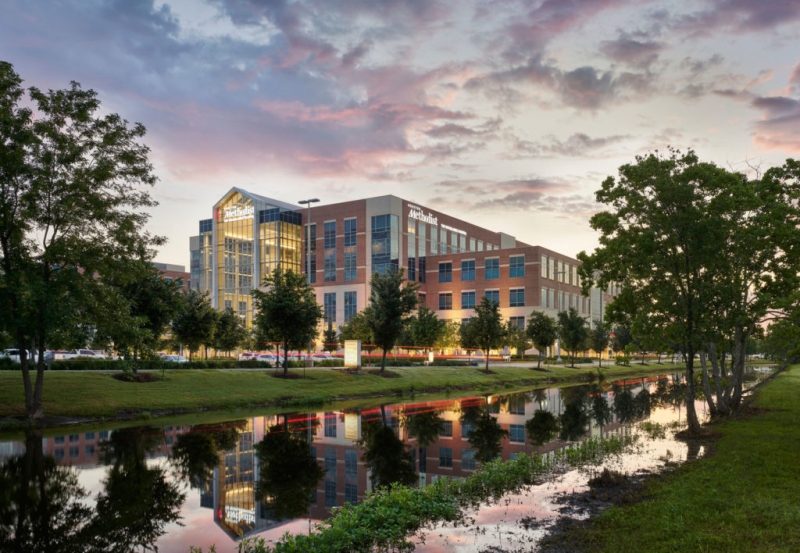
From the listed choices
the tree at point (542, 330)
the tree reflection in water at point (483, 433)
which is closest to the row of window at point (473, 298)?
the tree at point (542, 330)

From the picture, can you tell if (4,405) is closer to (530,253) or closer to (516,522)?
(516,522)

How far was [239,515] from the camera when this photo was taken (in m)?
13.3

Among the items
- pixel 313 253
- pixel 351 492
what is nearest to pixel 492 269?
pixel 313 253

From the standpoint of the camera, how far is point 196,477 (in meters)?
17.2

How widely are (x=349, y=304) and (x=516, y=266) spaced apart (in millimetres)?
32771

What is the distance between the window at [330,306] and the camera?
119 metres

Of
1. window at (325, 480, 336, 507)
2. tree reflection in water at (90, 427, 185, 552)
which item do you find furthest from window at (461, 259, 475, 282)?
window at (325, 480, 336, 507)

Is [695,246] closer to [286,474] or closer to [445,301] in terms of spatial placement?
[286,474]

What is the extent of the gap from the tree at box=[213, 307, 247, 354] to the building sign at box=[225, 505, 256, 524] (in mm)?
48233

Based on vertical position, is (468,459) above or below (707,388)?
below

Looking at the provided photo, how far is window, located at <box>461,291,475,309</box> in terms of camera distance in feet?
405

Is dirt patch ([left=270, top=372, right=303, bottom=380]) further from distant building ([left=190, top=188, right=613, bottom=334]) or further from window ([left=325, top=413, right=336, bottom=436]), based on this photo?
distant building ([left=190, top=188, right=613, bottom=334])

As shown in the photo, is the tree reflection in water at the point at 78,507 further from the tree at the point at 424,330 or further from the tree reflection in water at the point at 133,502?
the tree at the point at 424,330

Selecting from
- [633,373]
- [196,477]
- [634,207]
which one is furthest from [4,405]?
[633,373]
